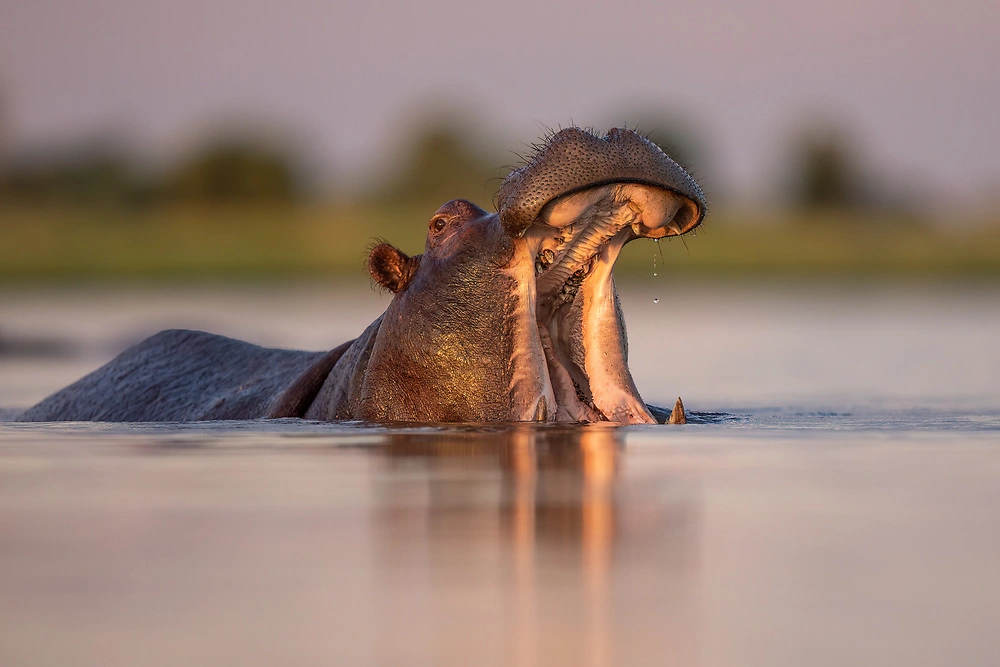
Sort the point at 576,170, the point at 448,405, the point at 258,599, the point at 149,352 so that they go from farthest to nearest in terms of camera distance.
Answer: the point at 149,352 < the point at 448,405 < the point at 576,170 < the point at 258,599

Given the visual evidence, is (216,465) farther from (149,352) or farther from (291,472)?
(149,352)

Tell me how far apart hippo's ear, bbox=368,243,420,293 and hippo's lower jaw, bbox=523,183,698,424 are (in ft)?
1.81

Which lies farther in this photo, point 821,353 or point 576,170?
point 821,353

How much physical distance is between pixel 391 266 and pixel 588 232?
855mm

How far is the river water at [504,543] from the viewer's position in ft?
9.22

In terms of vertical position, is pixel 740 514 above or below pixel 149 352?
below

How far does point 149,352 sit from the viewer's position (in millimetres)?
8164

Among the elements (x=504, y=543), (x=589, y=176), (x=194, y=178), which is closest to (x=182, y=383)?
(x=589, y=176)

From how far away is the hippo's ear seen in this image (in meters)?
6.23

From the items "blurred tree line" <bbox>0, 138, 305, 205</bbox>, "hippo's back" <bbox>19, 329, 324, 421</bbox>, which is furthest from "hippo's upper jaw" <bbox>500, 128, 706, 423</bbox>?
"blurred tree line" <bbox>0, 138, 305, 205</bbox>

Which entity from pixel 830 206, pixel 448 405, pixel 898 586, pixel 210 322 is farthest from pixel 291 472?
pixel 830 206

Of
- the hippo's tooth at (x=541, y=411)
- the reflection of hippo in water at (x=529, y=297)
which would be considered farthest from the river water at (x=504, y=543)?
the reflection of hippo in water at (x=529, y=297)

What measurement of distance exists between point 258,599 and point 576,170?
2.79 meters

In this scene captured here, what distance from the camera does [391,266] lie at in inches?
247
